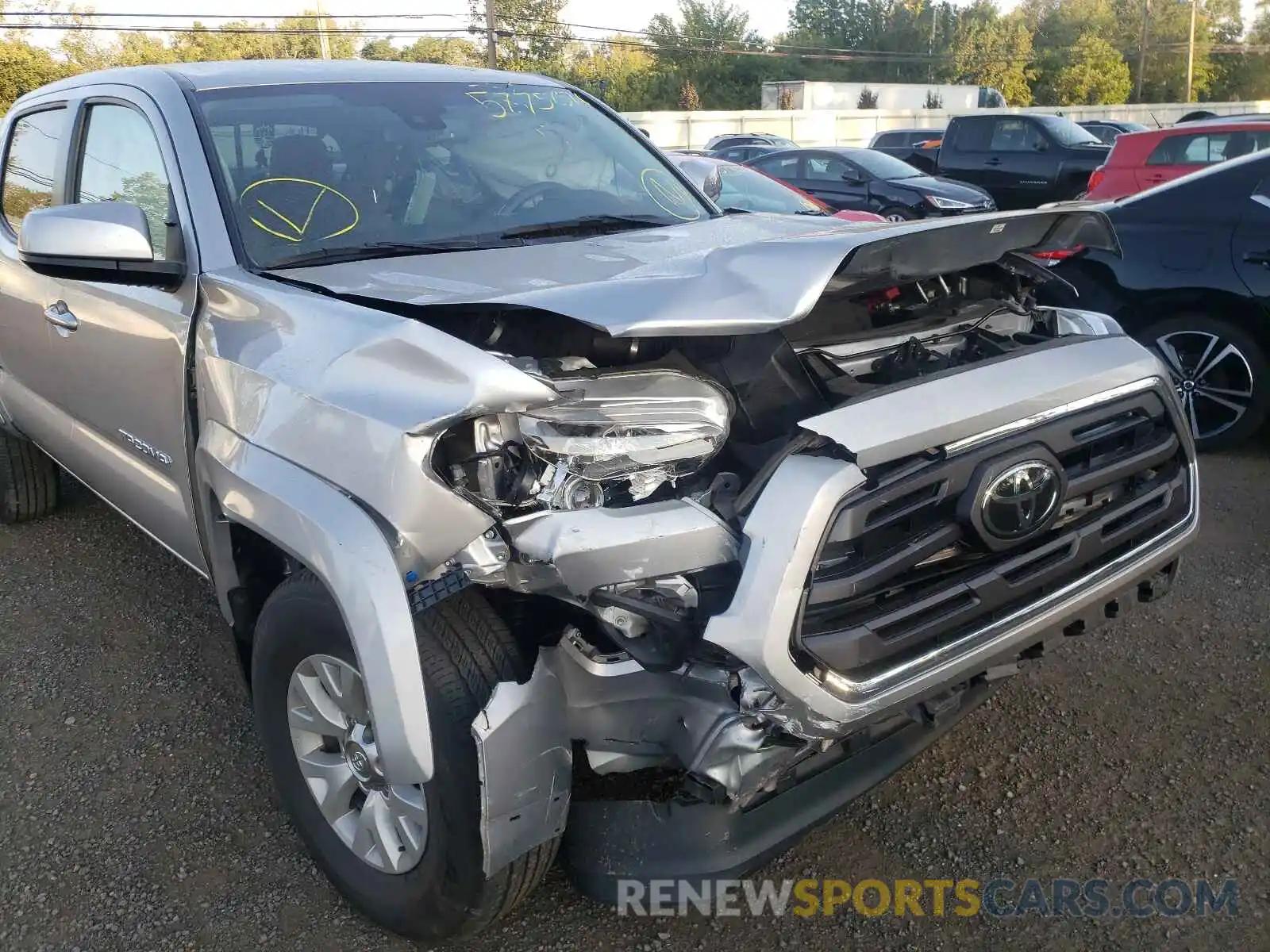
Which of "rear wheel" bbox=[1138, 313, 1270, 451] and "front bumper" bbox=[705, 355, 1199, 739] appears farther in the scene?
"rear wheel" bbox=[1138, 313, 1270, 451]

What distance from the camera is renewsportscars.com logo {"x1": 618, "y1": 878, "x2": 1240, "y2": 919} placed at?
2.35 metres

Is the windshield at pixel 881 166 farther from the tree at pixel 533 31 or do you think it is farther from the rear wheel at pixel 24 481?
the tree at pixel 533 31

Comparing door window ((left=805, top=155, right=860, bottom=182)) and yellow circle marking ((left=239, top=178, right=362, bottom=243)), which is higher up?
door window ((left=805, top=155, right=860, bottom=182))

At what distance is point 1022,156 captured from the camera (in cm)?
1645

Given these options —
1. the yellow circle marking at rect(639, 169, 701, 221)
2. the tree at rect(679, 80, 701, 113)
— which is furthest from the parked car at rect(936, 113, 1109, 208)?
the tree at rect(679, 80, 701, 113)

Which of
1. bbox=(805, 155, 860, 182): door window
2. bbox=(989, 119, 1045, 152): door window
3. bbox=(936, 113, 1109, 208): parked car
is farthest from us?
bbox=(989, 119, 1045, 152): door window

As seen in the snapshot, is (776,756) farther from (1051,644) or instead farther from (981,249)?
(981,249)

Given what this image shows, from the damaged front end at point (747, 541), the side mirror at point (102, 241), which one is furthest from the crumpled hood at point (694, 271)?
the side mirror at point (102, 241)

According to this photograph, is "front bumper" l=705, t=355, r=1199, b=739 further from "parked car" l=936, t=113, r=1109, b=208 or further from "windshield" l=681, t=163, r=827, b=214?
"parked car" l=936, t=113, r=1109, b=208

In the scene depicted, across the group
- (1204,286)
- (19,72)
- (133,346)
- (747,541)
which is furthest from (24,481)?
(19,72)

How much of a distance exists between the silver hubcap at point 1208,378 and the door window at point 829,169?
8764 mm

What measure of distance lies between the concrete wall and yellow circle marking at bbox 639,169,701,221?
26.9 m

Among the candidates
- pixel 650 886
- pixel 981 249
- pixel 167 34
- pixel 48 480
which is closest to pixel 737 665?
pixel 650 886

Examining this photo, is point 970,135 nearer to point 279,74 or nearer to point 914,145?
point 914,145
